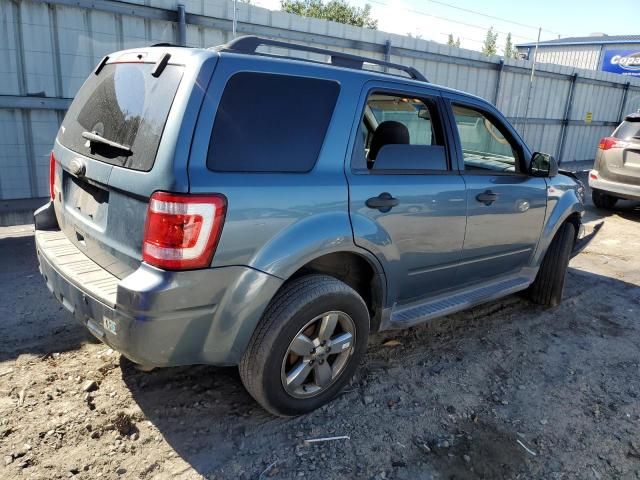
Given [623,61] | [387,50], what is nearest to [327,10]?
[623,61]

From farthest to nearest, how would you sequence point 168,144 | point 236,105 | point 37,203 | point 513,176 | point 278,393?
point 37,203 → point 513,176 → point 278,393 → point 236,105 → point 168,144

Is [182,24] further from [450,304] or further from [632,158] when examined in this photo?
[632,158]

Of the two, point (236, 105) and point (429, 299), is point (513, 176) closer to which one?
point (429, 299)

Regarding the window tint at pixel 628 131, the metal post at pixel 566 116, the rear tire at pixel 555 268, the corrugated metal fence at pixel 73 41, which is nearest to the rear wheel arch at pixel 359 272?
the rear tire at pixel 555 268

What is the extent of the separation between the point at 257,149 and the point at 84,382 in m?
1.78

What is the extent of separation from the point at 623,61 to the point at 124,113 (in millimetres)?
43392

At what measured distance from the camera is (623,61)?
1453 inches

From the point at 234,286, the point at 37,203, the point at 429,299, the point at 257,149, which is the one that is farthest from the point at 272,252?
the point at 37,203

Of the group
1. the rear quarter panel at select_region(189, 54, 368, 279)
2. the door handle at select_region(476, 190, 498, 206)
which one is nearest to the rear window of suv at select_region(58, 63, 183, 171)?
the rear quarter panel at select_region(189, 54, 368, 279)

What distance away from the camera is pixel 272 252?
237 cm

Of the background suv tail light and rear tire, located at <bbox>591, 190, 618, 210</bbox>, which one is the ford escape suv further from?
rear tire, located at <bbox>591, 190, 618, 210</bbox>

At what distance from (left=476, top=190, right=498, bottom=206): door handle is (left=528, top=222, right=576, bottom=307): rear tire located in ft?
4.29

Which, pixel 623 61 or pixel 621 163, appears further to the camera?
pixel 623 61

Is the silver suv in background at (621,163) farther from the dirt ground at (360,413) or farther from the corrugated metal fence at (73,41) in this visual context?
the dirt ground at (360,413)
